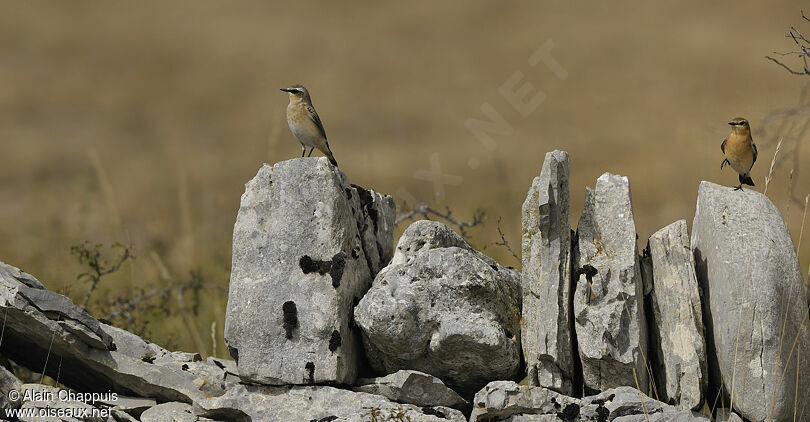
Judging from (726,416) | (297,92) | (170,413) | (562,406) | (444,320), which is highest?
(297,92)

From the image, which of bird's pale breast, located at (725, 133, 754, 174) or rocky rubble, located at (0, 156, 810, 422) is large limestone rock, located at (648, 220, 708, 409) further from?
bird's pale breast, located at (725, 133, 754, 174)

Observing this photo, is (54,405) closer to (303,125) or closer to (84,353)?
(84,353)

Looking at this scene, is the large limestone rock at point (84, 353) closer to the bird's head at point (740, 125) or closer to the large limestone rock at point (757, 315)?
the large limestone rock at point (757, 315)

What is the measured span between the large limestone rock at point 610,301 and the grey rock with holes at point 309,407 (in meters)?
1.15

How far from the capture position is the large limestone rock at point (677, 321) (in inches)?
278

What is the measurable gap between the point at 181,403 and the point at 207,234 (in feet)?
35.5

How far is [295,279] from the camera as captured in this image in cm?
748

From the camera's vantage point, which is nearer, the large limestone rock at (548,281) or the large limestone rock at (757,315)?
the large limestone rock at (757,315)

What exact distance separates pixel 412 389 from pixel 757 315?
2.63 meters

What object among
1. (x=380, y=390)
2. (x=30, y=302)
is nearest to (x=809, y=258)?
(x=380, y=390)

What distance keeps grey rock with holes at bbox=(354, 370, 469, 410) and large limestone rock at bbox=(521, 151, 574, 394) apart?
71 cm

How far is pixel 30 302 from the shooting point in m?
7.38
